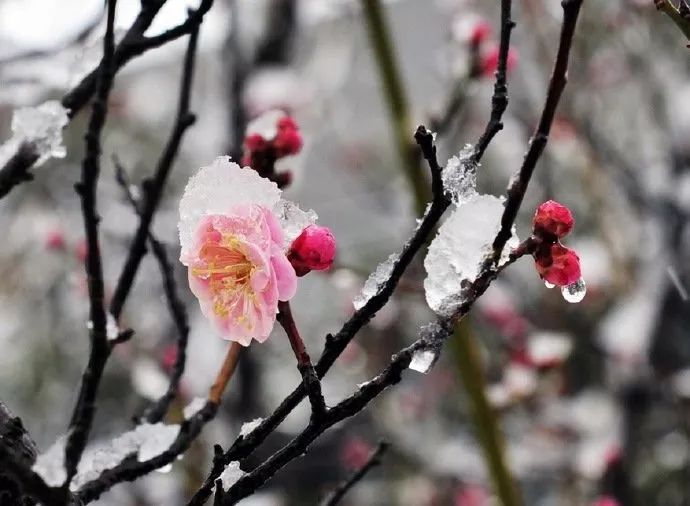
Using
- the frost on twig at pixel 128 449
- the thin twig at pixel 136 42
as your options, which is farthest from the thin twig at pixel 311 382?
the thin twig at pixel 136 42

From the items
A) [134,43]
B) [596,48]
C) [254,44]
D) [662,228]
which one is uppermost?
[596,48]

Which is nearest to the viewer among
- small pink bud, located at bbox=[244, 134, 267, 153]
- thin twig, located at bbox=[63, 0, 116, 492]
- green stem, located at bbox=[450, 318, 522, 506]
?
thin twig, located at bbox=[63, 0, 116, 492]

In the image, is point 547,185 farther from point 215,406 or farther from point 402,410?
point 402,410

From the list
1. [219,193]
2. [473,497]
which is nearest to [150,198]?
[219,193]

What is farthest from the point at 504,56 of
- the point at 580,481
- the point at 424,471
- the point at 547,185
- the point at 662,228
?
the point at 424,471

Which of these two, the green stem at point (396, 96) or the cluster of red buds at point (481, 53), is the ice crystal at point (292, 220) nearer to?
the green stem at point (396, 96)

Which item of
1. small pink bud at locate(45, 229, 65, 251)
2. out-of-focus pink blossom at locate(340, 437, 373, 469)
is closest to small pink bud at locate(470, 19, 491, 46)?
small pink bud at locate(45, 229, 65, 251)

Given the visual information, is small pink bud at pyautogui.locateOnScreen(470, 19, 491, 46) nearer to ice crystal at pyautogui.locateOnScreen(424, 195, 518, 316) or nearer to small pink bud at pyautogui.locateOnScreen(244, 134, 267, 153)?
small pink bud at pyautogui.locateOnScreen(244, 134, 267, 153)

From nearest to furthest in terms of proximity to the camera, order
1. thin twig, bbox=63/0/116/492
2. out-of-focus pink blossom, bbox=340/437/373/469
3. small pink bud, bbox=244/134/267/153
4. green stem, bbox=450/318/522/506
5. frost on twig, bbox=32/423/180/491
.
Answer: thin twig, bbox=63/0/116/492 < frost on twig, bbox=32/423/180/491 < small pink bud, bbox=244/134/267/153 < green stem, bbox=450/318/522/506 < out-of-focus pink blossom, bbox=340/437/373/469
